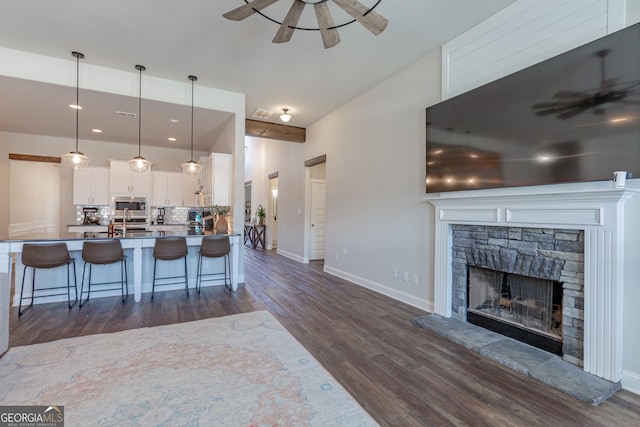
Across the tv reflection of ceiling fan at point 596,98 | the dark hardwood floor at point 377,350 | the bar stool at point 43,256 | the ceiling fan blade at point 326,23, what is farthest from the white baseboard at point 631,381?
the bar stool at point 43,256

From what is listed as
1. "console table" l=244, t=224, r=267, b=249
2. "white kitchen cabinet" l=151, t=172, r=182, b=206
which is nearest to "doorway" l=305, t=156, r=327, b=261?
"console table" l=244, t=224, r=267, b=249

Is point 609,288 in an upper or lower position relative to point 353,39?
lower

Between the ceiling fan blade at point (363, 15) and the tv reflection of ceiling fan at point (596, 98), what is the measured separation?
1.56m

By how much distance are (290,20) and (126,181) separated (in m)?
6.59

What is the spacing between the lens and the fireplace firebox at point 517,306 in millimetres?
2598

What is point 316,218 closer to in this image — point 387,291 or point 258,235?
point 258,235

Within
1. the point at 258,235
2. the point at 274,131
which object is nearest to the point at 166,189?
the point at 258,235

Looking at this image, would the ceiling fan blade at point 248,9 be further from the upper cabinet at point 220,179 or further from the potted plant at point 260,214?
the potted plant at point 260,214

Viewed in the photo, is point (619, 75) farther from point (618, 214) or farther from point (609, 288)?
point (609, 288)

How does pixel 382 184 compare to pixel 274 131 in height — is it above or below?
below

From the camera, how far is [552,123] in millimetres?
2439

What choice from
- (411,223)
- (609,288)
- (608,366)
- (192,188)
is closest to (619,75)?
(609,288)

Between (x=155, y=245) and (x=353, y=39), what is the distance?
3.78m

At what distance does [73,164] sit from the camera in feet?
13.7
